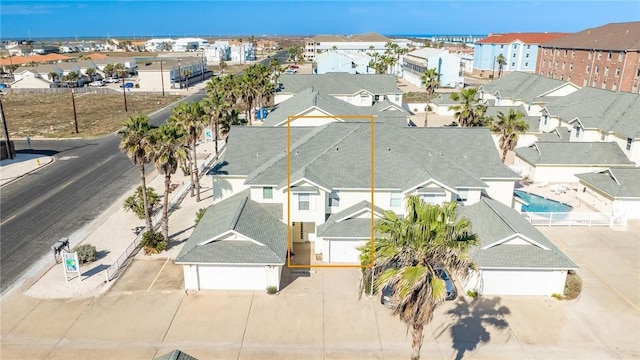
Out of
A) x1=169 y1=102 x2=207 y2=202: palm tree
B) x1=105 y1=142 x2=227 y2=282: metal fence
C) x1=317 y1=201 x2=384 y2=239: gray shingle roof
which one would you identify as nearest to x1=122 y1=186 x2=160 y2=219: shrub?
x1=105 y1=142 x2=227 y2=282: metal fence

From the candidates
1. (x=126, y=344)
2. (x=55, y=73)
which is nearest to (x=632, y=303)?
(x=126, y=344)

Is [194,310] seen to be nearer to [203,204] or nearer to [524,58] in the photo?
[203,204]

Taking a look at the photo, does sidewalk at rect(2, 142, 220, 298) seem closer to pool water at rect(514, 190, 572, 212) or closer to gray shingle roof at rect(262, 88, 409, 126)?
gray shingle roof at rect(262, 88, 409, 126)

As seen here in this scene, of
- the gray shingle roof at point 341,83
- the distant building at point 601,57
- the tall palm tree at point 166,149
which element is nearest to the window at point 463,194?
the tall palm tree at point 166,149

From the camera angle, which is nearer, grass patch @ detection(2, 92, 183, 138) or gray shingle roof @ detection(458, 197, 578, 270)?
gray shingle roof @ detection(458, 197, 578, 270)

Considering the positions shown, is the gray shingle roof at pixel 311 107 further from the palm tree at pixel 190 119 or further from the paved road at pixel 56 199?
the paved road at pixel 56 199

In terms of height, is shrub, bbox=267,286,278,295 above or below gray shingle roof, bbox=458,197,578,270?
below
